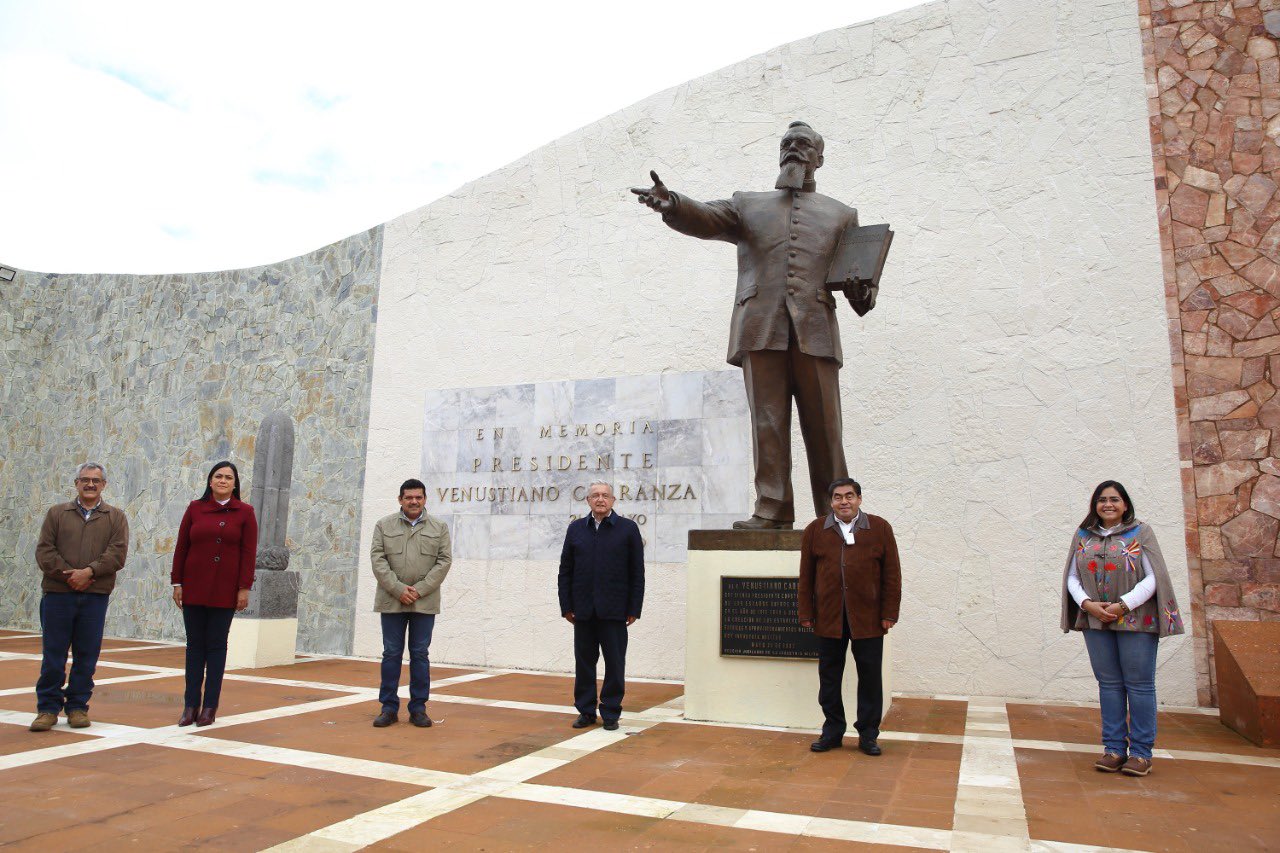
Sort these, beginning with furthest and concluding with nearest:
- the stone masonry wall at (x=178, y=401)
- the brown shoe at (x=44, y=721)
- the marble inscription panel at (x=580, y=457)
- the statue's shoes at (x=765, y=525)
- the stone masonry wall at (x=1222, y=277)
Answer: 1. the stone masonry wall at (x=178, y=401)
2. the marble inscription panel at (x=580, y=457)
3. the stone masonry wall at (x=1222, y=277)
4. the statue's shoes at (x=765, y=525)
5. the brown shoe at (x=44, y=721)

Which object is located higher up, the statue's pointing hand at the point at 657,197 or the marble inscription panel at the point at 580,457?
the statue's pointing hand at the point at 657,197

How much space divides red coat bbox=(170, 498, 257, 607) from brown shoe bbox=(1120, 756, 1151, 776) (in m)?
4.21

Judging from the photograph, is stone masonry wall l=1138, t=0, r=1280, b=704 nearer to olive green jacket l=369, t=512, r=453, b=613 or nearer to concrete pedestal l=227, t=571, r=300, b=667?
olive green jacket l=369, t=512, r=453, b=613

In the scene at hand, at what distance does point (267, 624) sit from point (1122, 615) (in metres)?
6.67

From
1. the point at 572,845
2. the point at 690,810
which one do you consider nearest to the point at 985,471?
the point at 690,810

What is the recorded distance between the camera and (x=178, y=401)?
1047cm

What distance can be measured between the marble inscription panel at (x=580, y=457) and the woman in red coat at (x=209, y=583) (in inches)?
137

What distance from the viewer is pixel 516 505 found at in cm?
821

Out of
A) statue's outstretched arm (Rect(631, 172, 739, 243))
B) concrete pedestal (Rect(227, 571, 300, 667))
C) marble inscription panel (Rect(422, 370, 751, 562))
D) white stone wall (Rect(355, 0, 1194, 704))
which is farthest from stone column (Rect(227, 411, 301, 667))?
statue's outstretched arm (Rect(631, 172, 739, 243))

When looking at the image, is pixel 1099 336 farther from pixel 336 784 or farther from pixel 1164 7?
pixel 336 784

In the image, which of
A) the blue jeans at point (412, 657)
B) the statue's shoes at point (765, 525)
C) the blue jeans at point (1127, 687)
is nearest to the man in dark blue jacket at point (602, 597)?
the statue's shoes at point (765, 525)

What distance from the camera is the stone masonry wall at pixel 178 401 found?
9.23 m

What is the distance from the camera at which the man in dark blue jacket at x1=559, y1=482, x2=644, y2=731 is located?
15.5 ft

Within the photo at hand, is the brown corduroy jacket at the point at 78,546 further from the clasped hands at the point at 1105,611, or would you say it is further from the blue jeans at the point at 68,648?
the clasped hands at the point at 1105,611
